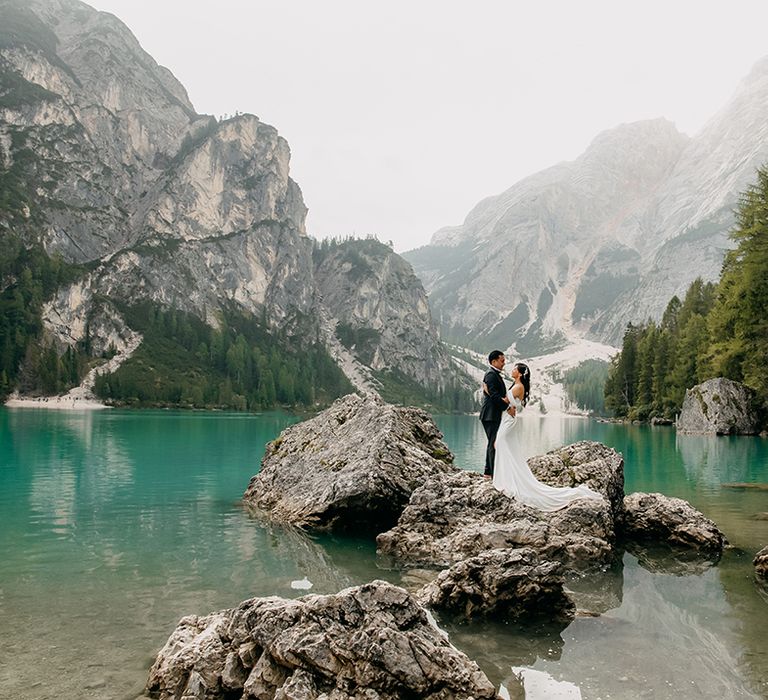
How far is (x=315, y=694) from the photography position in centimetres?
676

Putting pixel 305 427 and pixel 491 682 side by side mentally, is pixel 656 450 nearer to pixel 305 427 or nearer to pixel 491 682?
pixel 305 427

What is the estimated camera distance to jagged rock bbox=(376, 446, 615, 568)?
1371cm

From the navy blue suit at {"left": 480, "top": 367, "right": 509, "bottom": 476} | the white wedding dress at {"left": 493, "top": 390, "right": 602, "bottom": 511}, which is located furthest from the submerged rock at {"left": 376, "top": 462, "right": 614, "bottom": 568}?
the navy blue suit at {"left": 480, "top": 367, "right": 509, "bottom": 476}

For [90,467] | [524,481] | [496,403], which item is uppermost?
[496,403]

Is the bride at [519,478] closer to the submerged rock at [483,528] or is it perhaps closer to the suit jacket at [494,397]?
the suit jacket at [494,397]

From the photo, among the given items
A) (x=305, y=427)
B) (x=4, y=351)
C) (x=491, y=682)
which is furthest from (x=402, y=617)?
(x=4, y=351)

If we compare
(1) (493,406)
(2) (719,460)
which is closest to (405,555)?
(1) (493,406)

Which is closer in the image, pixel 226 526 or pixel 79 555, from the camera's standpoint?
pixel 79 555

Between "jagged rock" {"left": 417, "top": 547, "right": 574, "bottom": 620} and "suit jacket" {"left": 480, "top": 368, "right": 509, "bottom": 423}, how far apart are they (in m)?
6.37

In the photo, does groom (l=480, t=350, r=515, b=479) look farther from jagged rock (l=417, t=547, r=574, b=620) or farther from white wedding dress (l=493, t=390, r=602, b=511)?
jagged rock (l=417, t=547, r=574, b=620)

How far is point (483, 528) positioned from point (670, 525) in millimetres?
5805

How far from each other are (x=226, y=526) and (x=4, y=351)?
639 feet

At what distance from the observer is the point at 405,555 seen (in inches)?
587

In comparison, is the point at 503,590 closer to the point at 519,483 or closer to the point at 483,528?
the point at 483,528
